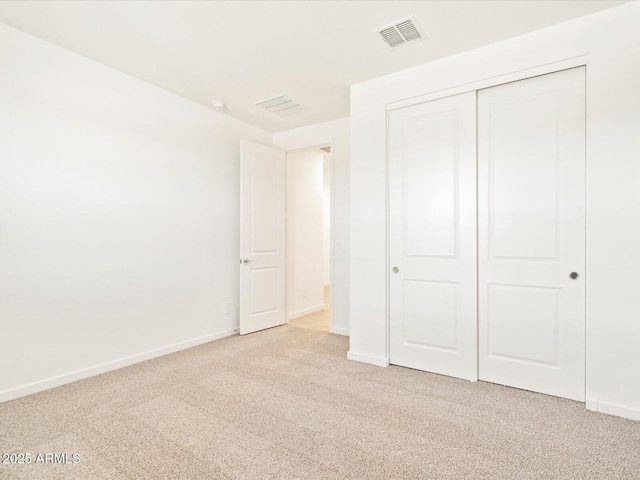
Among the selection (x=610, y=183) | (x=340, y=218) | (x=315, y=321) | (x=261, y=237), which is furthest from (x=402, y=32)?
(x=315, y=321)

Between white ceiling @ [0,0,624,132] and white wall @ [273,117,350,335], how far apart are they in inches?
39.8

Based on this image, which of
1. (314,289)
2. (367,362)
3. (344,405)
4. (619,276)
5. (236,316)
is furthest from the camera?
(314,289)

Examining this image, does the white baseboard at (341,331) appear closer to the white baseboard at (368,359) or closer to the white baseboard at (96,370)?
the white baseboard at (368,359)

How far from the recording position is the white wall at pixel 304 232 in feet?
16.8

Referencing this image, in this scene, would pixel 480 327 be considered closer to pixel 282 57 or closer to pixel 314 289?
pixel 282 57

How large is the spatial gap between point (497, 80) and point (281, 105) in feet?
7.14

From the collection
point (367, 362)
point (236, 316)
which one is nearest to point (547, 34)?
point (367, 362)

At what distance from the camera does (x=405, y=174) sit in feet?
9.98

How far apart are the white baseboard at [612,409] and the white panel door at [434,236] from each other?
0.74 meters

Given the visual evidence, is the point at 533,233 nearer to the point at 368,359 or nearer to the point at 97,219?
the point at 368,359

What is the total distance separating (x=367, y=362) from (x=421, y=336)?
0.57m

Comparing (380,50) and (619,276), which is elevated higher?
(380,50)

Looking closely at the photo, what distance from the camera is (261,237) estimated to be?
4305 mm

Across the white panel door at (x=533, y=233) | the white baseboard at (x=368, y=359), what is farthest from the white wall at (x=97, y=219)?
the white panel door at (x=533, y=233)
